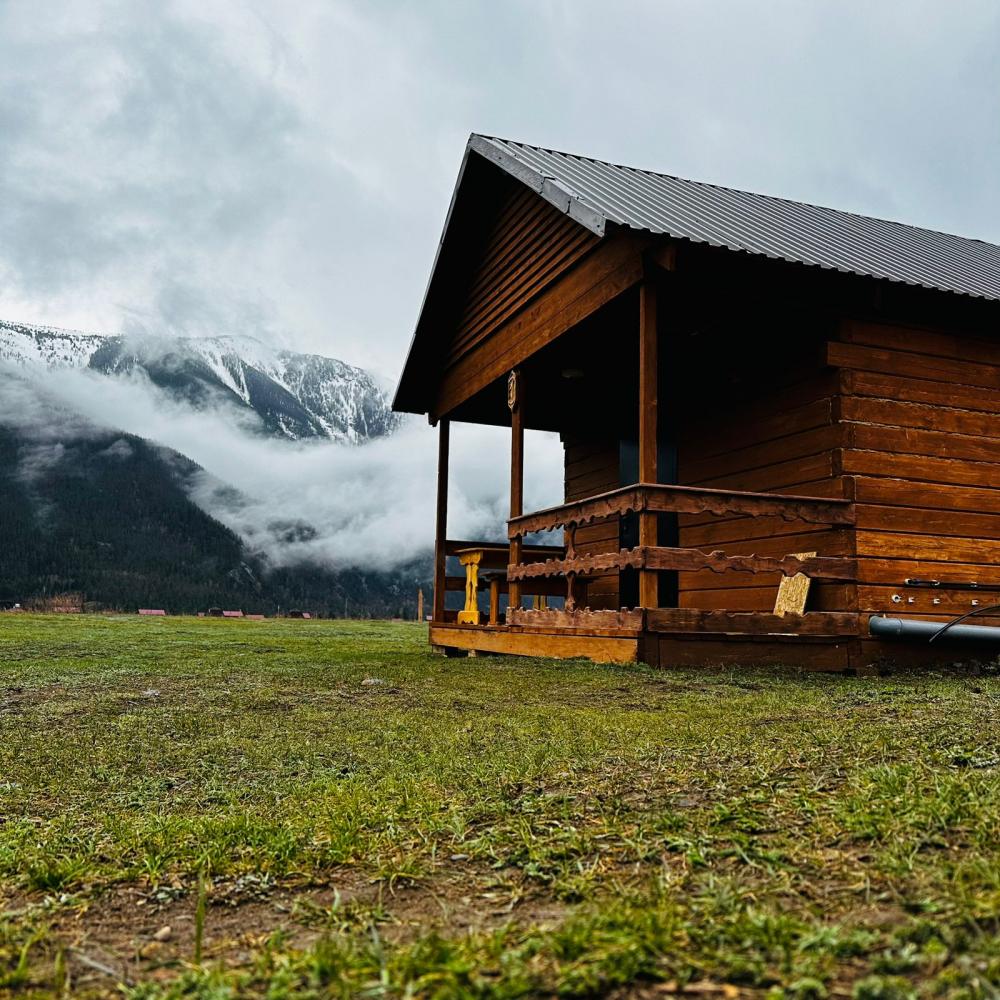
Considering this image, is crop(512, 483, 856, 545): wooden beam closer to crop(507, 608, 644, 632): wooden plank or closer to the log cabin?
the log cabin

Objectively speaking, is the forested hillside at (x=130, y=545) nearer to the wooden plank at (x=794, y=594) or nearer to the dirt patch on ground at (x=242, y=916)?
the wooden plank at (x=794, y=594)

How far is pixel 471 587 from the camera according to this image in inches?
474

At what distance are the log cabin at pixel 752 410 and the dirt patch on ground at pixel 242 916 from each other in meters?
5.27

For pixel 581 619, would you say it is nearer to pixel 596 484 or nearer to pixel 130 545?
pixel 596 484

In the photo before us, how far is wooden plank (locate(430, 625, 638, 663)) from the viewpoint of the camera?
7441mm

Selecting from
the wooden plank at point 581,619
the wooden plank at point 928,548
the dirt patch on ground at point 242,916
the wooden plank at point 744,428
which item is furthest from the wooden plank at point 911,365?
the dirt patch on ground at point 242,916

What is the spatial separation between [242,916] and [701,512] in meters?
6.38

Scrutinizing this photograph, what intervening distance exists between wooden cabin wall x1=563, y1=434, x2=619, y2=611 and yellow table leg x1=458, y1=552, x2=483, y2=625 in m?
1.95

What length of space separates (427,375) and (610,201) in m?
6.12

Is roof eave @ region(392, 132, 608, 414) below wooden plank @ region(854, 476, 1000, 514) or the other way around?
the other way around

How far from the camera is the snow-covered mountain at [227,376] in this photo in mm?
147625

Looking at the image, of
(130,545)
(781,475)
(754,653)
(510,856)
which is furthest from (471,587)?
(130,545)

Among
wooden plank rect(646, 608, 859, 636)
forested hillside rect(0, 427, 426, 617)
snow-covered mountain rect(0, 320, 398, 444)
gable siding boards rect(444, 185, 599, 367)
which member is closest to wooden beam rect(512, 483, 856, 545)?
wooden plank rect(646, 608, 859, 636)

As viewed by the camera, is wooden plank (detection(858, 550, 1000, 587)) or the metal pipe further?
wooden plank (detection(858, 550, 1000, 587))
